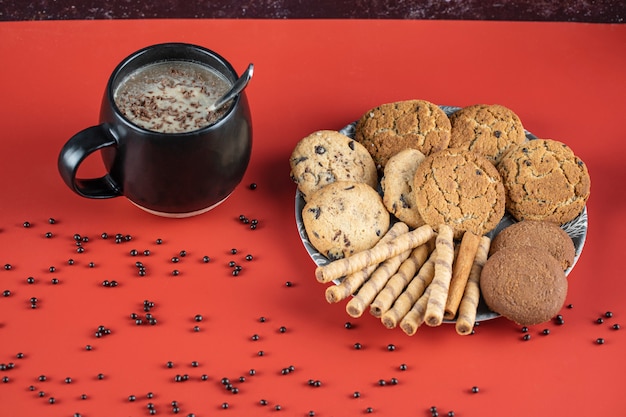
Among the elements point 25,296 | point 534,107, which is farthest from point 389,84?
point 25,296

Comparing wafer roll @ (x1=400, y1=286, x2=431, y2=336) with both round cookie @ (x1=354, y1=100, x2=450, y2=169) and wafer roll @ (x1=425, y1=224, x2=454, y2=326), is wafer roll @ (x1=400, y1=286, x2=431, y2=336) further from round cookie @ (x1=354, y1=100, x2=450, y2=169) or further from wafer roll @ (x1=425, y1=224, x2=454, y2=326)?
round cookie @ (x1=354, y1=100, x2=450, y2=169)

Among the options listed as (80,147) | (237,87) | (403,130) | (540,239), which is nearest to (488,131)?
(403,130)

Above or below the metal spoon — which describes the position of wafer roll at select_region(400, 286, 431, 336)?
below

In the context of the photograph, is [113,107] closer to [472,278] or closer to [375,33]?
[472,278]

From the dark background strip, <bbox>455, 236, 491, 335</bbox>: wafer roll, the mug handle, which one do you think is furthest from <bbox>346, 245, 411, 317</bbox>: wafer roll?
the dark background strip

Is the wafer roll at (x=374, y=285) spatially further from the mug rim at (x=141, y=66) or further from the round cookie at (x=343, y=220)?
the mug rim at (x=141, y=66)

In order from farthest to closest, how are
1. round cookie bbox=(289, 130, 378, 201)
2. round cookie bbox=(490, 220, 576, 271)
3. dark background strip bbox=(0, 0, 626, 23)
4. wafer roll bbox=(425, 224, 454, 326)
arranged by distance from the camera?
dark background strip bbox=(0, 0, 626, 23) → round cookie bbox=(289, 130, 378, 201) → round cookie bbox=(490, 220, 576, 271) → wafer roll bbox=(425, 224, 454, 326)

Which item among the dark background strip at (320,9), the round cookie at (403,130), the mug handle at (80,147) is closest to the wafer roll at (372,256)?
the round cookie at (403,130)
